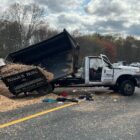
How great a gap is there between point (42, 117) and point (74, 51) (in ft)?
24.2

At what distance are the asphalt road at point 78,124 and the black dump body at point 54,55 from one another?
15.2ft

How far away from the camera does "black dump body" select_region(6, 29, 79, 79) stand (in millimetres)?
16953

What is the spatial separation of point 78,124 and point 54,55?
914 cm

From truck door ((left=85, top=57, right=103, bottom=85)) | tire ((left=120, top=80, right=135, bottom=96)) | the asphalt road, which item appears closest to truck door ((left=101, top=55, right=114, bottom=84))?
truck door ((left=85, top=57, right=103, bottom=85))

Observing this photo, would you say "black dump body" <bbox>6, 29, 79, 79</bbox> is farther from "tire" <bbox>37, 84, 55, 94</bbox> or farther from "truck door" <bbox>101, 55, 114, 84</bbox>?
"truck door" <bbox>101, 55, 114, 84</bbox>

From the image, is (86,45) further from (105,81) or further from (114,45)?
(105,81)

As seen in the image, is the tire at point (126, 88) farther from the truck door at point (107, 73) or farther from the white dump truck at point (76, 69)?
the truck door at point (107, 73)

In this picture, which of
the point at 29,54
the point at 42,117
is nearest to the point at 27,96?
the point at 29,54

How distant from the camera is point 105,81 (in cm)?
1697

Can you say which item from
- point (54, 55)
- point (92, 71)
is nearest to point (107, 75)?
point (92, 71)

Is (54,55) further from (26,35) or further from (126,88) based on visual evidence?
(26,35)

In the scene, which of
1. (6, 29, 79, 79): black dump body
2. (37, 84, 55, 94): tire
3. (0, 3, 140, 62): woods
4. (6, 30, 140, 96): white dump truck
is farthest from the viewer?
(0, 3, 140, 62): woods

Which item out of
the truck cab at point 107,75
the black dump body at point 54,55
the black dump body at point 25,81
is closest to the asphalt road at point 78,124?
the black dump body at point 25,81

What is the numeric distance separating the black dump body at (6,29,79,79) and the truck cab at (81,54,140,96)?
2.26ft
